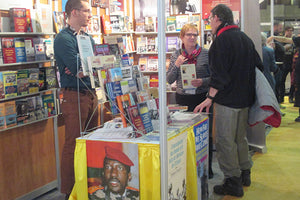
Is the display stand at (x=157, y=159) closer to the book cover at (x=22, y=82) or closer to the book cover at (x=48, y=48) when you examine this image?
the book cover at (x=22, y=82)

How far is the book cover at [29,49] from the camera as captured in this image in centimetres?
369

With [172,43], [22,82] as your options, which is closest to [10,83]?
[22,82]

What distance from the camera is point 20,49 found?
143 inches

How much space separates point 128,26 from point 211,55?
117 inches

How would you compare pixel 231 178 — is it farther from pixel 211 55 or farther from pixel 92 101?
pixel 92 101

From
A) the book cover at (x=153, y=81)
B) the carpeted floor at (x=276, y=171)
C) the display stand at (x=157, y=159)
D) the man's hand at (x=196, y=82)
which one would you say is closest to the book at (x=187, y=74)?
the man's hand at (x=196, y=82)

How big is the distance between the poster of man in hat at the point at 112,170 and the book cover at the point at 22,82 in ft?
4.53

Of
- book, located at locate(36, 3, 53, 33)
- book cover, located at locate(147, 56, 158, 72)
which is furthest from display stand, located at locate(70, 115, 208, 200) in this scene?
book cover, located at locate(147, 56, 158, 72)

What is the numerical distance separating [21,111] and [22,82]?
11.0 inches

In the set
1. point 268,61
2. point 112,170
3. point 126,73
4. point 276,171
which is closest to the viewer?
point 112,170

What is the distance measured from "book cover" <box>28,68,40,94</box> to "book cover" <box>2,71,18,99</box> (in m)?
0.17

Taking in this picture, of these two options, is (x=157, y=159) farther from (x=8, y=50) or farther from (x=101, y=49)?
(x=8, y=50)

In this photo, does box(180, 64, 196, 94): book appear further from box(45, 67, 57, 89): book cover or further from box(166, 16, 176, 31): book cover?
box(166, 16, 176, 31): book cover

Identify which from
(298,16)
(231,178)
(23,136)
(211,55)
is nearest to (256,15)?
(211,55)
